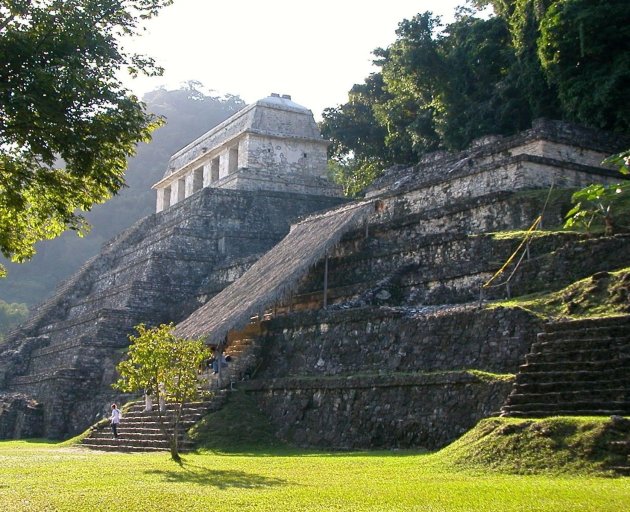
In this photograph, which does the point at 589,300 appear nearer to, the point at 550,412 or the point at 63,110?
the point at 550,412

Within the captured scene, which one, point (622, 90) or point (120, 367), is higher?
point (622, 90)

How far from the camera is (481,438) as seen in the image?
344 inches

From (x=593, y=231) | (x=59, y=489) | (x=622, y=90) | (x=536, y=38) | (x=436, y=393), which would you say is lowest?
(x=59, y=489)

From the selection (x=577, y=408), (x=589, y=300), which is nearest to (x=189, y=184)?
(x=589, y=300)

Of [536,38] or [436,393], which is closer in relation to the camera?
[436,393]

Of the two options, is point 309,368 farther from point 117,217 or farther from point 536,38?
point 117,217

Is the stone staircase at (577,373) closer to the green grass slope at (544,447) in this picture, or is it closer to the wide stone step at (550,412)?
the wide stone step at (550,412)

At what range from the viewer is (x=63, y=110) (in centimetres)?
784

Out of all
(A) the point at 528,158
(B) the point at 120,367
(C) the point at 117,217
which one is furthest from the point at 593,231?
(C) the point at 117,217

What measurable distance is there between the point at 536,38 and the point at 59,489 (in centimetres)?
1549

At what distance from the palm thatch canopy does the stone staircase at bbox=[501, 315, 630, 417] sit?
549cm

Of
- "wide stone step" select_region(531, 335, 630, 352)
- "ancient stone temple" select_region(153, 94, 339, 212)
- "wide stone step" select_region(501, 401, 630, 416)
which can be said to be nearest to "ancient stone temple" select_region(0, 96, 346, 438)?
"ancient stone temple" select_region(153, 94, 339, 212)

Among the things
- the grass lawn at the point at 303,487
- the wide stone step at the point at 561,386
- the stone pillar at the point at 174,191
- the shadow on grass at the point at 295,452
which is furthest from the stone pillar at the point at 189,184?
the wide stone step at the point at 561,386

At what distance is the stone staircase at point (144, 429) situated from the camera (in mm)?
13516
